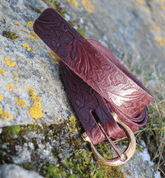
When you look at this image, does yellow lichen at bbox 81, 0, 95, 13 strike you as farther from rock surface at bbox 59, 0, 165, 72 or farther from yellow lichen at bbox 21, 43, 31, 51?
yellow lichen at bbox 21, 43, 31, 51

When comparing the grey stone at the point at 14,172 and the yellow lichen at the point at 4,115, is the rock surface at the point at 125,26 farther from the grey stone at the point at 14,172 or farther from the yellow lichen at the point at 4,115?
the grey stone at the point at 14,172

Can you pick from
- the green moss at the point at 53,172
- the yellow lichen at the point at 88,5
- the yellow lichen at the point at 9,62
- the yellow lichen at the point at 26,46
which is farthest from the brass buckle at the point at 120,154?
the yellow lichen at the point at 88,5

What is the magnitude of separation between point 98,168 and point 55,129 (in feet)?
1.88

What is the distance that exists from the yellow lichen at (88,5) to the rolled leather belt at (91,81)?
6.96ft

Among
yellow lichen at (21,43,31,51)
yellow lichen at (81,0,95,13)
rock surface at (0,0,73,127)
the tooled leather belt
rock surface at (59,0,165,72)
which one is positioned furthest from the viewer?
yellow lichen at (81,0,95,13)

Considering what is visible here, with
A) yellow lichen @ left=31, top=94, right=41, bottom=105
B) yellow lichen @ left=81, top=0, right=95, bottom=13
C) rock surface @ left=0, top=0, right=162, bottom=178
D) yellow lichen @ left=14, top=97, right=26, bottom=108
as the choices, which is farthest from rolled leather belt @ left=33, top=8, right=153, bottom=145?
yellow lichen @ left=81, top=0, right=95, bottom=13

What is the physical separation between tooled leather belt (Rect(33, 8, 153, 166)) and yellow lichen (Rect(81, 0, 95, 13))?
2.12m

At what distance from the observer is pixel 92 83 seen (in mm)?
1858

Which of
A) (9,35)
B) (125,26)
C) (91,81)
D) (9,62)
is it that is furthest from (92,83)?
(125,26)

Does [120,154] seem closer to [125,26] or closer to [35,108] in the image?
[35,108]

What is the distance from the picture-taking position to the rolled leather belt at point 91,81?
1792 millimetres

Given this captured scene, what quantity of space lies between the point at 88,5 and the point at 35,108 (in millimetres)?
3093

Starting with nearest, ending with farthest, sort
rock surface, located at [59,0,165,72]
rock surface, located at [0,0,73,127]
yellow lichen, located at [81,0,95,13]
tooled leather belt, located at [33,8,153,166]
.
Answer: rock surface, located at [0,0,73,127] < tooled leather belt, located at [33,8,153,166] < rock surface, located at [59,0,165,72] < yellow lichen, located at [81,0,95,13]

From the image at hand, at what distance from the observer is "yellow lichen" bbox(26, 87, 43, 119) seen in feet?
5.10
